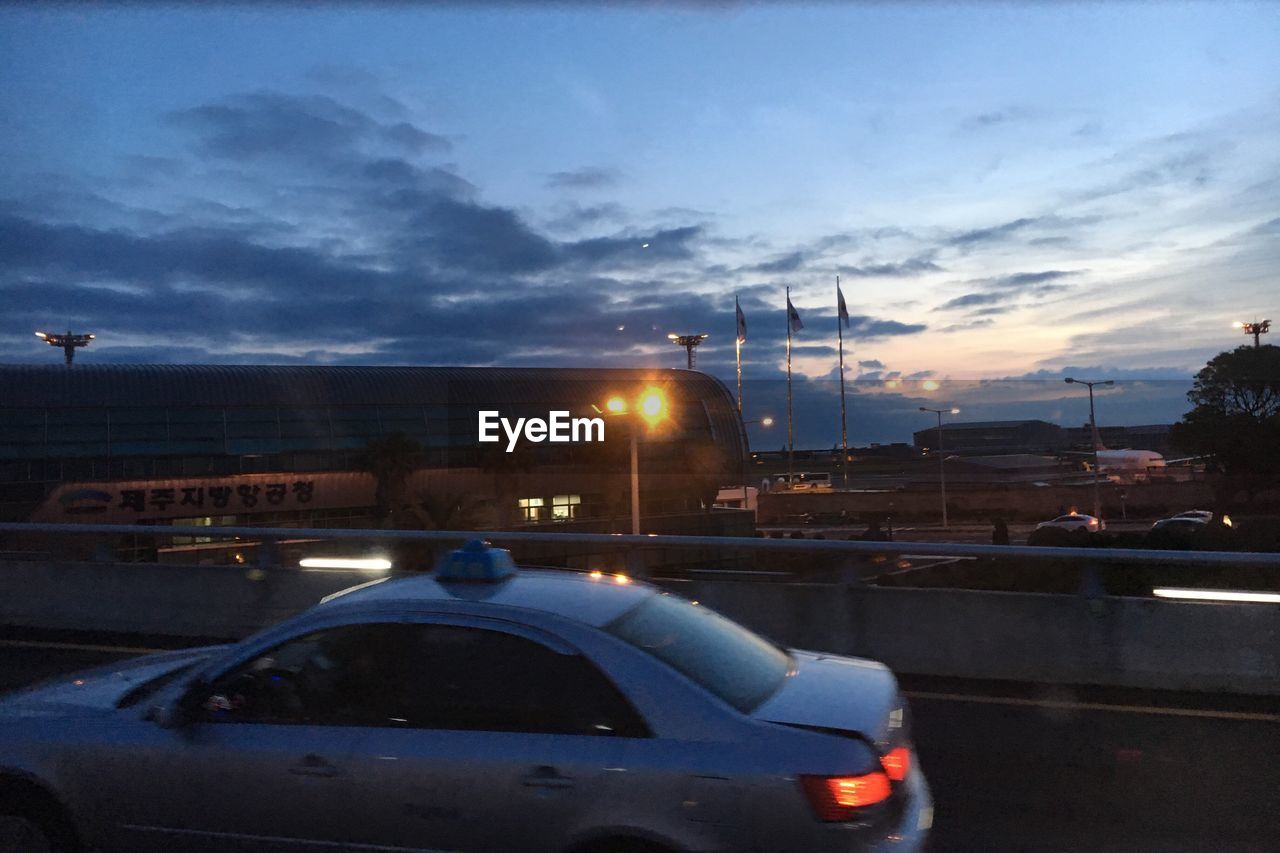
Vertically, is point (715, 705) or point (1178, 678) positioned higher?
point (715, 705)

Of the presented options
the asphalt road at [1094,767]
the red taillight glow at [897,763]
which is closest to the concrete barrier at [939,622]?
the asphalt road at [1094,767]

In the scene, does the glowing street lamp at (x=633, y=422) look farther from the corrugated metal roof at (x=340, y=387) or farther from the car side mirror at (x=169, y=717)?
the car side mirror at (x=169, y=717)

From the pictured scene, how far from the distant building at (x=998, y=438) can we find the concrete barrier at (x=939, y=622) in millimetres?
72834

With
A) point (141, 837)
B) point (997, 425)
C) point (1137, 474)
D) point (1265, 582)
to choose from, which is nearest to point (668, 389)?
point (1137, 474)

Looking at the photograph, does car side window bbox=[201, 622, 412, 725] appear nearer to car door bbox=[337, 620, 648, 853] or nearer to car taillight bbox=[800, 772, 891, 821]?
car door bbox=[337, 620, 648, 853]

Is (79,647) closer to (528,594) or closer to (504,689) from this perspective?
(528,594)

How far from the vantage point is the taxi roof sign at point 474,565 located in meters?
4.56

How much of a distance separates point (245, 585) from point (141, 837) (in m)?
6.71

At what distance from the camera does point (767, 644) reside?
4.86 meters

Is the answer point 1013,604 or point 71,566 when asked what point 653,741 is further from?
point 71,566

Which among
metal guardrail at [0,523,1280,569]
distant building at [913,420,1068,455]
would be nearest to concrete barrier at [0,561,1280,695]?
metal guardrail at [0,523,1280,569]

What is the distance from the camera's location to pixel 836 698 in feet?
13.7

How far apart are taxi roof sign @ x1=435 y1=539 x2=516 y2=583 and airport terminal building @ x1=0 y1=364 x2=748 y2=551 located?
3313 cm

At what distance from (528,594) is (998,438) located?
8624 centimetres
